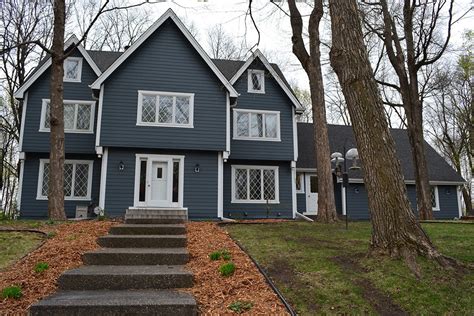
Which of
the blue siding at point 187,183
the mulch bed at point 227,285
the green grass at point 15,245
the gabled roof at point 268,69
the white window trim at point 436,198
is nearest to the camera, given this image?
the mulch bed at point 227,285

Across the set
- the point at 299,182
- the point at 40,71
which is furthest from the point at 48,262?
the point at 299,182

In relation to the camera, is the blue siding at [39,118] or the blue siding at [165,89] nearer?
the blue siding at [165,89]

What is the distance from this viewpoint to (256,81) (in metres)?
15.1

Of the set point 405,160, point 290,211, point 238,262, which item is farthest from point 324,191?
point 405,160

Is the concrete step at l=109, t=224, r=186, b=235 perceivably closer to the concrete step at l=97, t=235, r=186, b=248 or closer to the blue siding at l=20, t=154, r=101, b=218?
the concrete step at l=97, t=235, r=186, b=248

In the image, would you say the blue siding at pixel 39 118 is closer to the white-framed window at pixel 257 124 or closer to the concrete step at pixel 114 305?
the white-framed window at pixel 257 124

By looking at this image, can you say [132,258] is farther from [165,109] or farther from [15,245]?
[165,109]

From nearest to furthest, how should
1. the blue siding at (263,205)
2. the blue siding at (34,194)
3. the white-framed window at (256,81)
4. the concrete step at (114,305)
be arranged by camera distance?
the concrete step at (114,305) → the blue siding at (34,194) → the blue siding at (263,205) → the white-framed window at (256,81)

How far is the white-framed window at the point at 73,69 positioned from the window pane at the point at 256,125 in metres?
7.34

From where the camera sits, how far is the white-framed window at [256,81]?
15.0 meters

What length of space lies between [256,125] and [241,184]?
2613mm

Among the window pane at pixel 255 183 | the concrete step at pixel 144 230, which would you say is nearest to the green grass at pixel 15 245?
the concrete step at pixel 144 230

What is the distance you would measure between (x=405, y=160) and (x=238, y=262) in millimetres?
16754

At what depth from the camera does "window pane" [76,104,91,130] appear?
1350 cm
